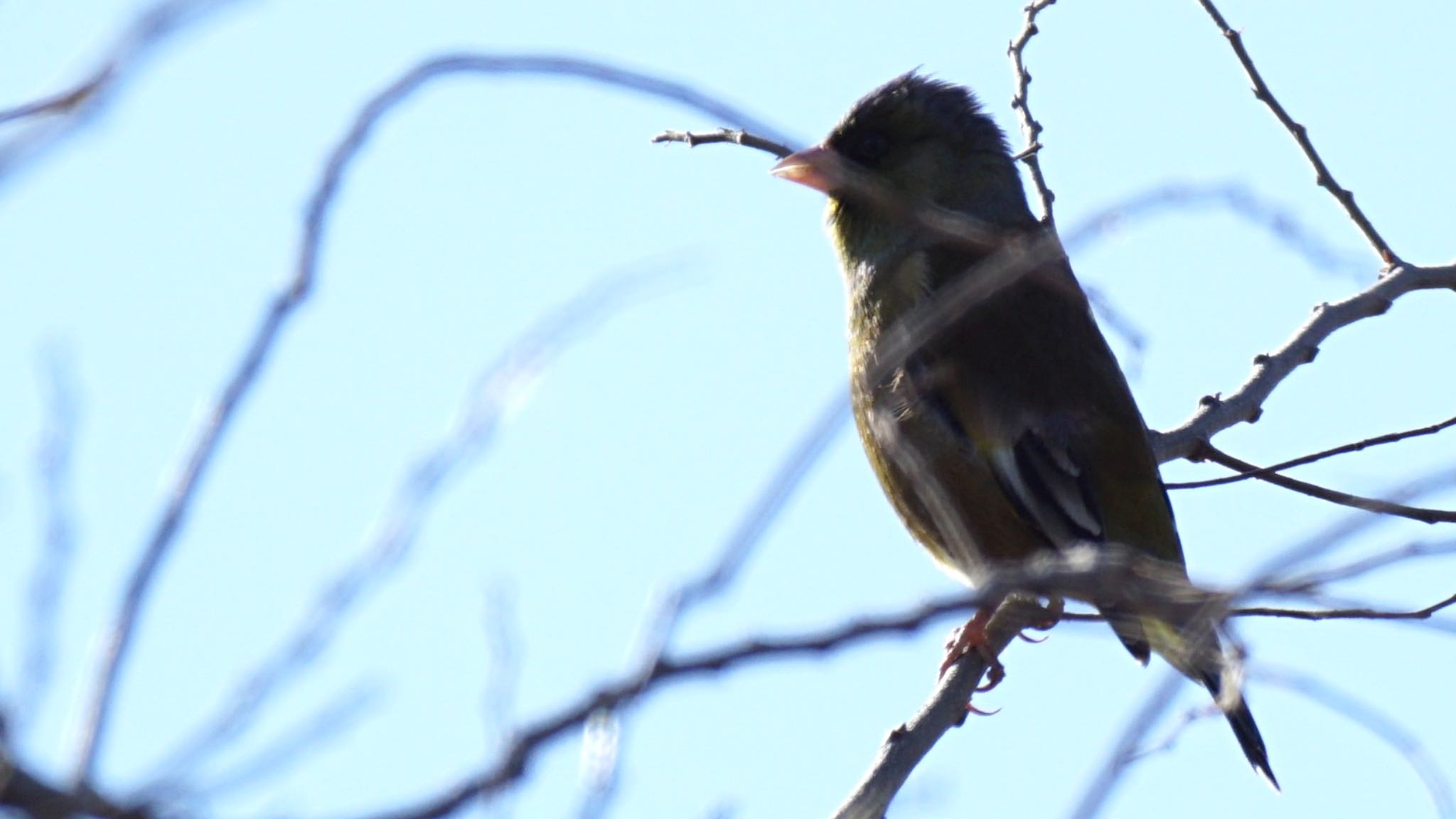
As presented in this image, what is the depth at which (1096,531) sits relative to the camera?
521cm

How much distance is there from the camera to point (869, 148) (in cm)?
662

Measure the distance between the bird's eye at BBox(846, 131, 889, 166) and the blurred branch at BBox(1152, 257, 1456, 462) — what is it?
70.5 inches

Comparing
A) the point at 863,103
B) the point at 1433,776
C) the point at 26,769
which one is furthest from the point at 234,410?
the point at 863,103

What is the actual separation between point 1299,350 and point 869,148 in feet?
6.40

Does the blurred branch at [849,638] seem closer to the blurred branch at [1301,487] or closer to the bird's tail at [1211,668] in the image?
the bird's tail at [1211,668]

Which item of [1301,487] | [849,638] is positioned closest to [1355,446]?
[1301,487]

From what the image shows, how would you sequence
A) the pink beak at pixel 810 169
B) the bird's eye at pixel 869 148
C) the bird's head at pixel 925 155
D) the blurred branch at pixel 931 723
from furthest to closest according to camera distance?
the bird's eye at pixel 869 148
the bird's head at pixel 925 155
the pink beak at pixel 810 169
the blurred branch at pixel 931 723

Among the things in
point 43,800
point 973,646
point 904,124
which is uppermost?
point 43,800

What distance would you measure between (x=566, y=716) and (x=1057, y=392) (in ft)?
14.2

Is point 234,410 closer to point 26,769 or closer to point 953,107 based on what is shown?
point 26,769

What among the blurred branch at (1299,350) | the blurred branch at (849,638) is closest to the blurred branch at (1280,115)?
the blurred branch at (1299,350)

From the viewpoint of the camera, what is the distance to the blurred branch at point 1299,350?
529 cm

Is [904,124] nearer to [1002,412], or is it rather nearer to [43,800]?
[1002,412]

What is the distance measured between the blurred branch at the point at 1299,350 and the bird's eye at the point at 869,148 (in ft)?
5.88
